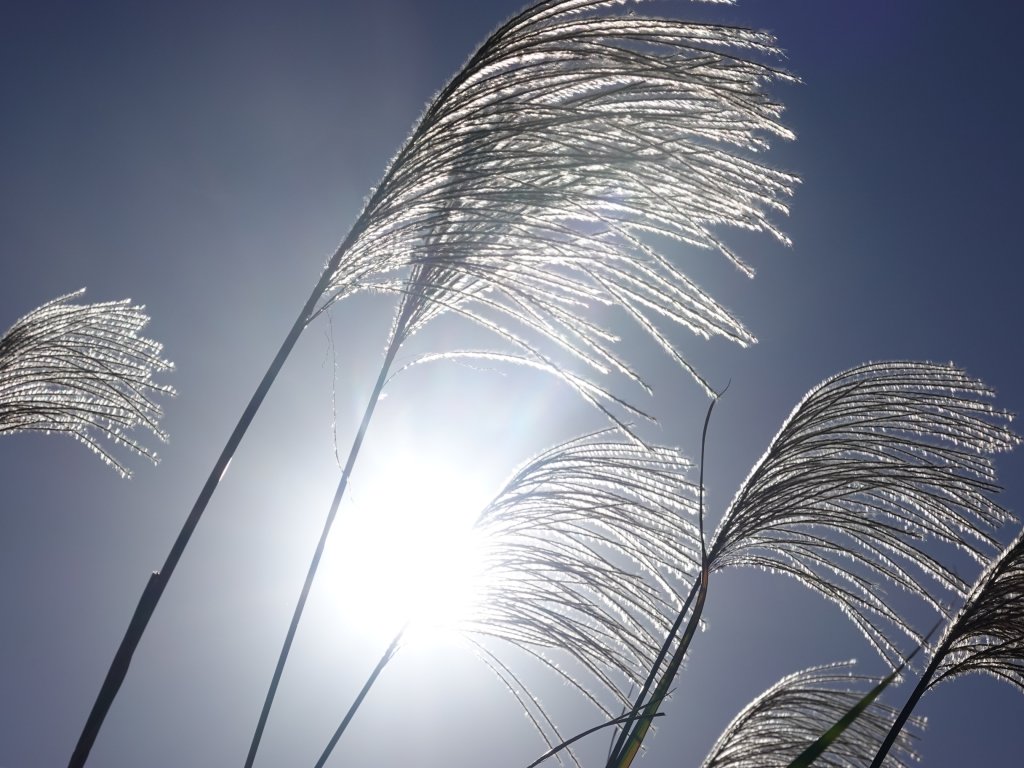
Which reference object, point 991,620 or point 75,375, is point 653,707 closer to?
point 991,620

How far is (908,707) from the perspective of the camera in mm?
1379

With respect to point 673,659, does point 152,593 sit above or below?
below

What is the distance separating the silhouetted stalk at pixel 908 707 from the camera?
1248mm

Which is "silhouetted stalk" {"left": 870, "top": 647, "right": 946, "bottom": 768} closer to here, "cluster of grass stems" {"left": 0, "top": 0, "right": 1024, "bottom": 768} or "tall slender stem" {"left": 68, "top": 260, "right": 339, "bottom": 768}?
"cluster of grass stems" {"left": 0, "top": 0, "right": 1024, "bottom": 768}

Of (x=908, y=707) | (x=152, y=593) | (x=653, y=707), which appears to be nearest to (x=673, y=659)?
(x=653, y=707)

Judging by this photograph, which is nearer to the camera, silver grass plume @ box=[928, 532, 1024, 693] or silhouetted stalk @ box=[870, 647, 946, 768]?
silhouetted stalk @ box=[870, 647, 946, 768]

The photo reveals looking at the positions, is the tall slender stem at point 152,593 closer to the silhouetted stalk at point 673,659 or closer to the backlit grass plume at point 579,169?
the backlit grass plume at point 579,169

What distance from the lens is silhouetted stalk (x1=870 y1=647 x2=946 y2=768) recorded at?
49.1 inches

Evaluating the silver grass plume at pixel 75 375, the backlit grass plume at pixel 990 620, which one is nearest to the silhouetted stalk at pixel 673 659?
the backlit grass plume at pixel 990 620

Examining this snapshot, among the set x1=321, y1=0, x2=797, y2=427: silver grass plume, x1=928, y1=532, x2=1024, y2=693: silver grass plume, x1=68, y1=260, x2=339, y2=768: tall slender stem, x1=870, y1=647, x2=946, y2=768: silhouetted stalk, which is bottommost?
x1=68, y1=260, x2=339, y2=768: tall slender stem

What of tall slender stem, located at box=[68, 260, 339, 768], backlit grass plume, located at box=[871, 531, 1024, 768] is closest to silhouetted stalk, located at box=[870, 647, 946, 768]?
backlit grass plume, located at box=[871, 531, 1024, 768]

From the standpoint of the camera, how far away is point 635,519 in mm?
1981

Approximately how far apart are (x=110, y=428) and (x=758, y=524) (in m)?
1.90

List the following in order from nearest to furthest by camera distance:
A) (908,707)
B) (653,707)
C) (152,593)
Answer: (653,707), (152,593), (908,707)
